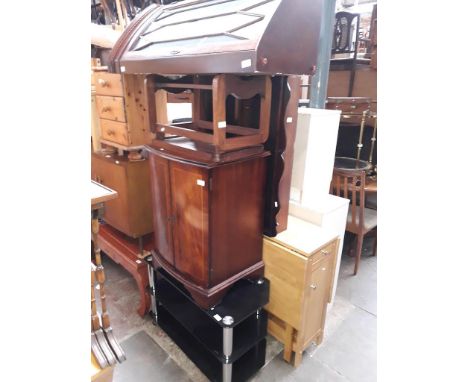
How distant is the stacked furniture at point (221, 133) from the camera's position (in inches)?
47.7

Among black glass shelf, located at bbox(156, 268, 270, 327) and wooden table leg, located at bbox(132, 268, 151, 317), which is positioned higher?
black glass shelf, located at bbox(156, 268, 270, 327)

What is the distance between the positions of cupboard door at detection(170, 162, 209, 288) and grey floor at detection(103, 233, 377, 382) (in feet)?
2.06

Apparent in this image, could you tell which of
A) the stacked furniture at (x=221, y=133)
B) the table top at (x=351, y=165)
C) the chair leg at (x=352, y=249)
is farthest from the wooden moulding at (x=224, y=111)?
the chair leg at (x=352, y=249)

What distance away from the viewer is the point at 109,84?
1.90 metres

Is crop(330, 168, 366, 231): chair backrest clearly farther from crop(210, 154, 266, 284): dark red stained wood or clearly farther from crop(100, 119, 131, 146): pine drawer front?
crop(100, 119, 131, 146): pine drawer front

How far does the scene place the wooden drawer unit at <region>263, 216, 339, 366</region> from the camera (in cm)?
159

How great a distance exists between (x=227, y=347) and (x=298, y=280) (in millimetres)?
491

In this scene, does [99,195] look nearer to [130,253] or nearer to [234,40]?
[234,40]

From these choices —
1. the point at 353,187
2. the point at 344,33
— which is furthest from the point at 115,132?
the point at 344,33

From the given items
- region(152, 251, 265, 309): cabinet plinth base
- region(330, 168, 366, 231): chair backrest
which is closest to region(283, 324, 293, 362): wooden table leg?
region(152, 251, 265, 309): cabinet plinth base

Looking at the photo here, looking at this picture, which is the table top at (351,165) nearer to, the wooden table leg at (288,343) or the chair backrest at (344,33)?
the wooden table leg at (288,343)
